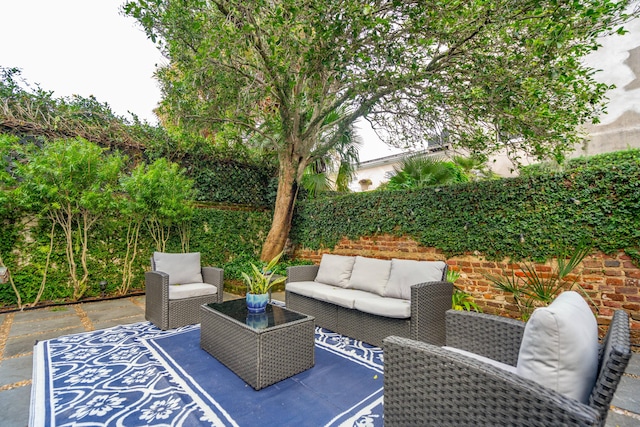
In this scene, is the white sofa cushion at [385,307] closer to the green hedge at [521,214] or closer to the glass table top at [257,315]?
the glass table top at [257,315]

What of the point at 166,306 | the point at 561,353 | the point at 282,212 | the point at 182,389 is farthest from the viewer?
the point at 282,212

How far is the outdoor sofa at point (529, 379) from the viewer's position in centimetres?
98

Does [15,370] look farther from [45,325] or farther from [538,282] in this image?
[538,282]

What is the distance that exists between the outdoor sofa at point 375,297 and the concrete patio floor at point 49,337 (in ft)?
4.32

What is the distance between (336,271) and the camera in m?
4.23

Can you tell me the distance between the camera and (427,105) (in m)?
4.56

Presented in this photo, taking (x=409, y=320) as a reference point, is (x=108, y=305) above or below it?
below

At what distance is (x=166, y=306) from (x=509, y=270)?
4467mm

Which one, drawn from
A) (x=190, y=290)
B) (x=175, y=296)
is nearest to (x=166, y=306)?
(x=175, y=296)

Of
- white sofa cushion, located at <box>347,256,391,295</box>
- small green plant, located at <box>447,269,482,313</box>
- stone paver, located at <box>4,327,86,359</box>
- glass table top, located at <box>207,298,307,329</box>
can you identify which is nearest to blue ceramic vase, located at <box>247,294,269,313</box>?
glass table top, located at <box>207,298,307,329</box>

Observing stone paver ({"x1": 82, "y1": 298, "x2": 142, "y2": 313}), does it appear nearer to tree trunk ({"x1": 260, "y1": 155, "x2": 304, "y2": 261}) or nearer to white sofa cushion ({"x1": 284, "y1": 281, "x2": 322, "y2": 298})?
white sofa cushion ({"x1": 284, "y1": 281, "x2": 322, "y2": 298})

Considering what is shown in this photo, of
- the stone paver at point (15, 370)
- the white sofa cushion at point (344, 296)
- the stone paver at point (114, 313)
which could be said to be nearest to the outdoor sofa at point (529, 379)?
the white sofa cushion at point (344, 296)

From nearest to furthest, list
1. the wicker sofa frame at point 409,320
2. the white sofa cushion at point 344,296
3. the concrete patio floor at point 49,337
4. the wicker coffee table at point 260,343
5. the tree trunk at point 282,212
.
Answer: the concrete patio floor at point 49,337, the wicker coffee table at point 260,343, the wicker sofa frame at point 409,320, the white sofa cushion at point 344,296, the tree trunk at point 282,212

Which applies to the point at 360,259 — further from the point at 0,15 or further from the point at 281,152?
the point at 0,15
